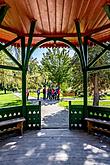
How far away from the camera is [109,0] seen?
5016 mm

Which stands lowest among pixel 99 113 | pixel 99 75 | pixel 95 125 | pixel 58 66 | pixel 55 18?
pixel 95 125

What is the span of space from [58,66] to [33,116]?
49.2ft

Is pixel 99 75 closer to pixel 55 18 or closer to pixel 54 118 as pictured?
pixel 54 118

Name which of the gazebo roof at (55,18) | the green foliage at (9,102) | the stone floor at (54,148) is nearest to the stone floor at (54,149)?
the stone floor at (54,148)

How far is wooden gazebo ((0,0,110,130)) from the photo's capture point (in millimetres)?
5270

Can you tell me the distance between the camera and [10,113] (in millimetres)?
7332

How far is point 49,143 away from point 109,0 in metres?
3.75

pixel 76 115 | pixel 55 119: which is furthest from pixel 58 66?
pixel 76 115

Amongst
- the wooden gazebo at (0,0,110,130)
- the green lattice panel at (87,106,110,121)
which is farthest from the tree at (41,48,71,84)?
the green lattice panel at (87,106,110,121)

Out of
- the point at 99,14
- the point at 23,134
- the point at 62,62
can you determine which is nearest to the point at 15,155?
the point at 23,134

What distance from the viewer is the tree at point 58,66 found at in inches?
893

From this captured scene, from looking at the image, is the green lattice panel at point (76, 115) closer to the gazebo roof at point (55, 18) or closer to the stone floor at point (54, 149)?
the stone floor at point (54, 149)

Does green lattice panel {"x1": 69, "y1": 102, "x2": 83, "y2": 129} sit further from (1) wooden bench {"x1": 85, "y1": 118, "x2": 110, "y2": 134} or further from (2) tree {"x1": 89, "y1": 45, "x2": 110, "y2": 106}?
(2) tree {"x1": 89, "y1": 45, "x2": 110, "y2": 106}

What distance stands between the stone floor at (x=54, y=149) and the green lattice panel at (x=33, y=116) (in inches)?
21.9
